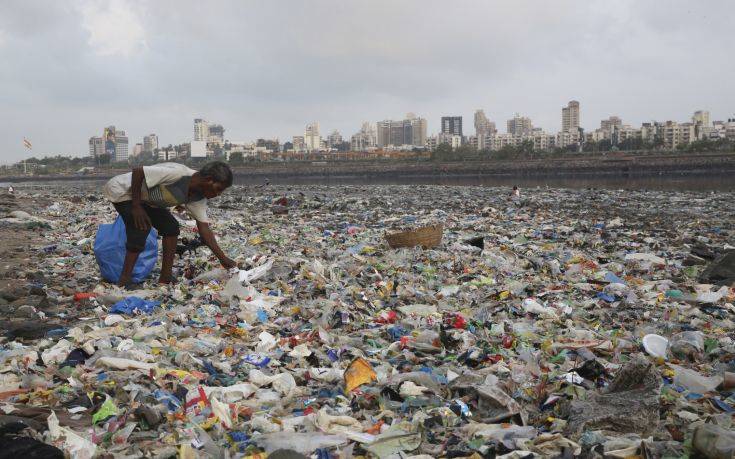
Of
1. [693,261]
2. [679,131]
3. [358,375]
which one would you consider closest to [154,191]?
[358,375]

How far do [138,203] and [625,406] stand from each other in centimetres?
368

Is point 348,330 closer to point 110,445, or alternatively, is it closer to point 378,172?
point 110,445

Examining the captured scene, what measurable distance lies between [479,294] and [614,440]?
2.69 meters

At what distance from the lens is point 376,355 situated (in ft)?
11.2

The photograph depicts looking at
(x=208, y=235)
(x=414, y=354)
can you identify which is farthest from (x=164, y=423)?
(x=208, y=235)

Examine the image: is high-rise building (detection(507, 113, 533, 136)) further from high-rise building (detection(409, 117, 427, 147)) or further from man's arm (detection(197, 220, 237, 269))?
man's arm (detection(197, 220, 237, 269))

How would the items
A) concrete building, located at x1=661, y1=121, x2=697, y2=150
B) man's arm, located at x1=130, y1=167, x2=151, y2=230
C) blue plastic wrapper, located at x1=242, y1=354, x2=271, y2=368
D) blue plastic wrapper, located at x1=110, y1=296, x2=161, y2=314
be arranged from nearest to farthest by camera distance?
blue plastic wrapper, located at x1=242, y1=354, x2=271, y2=368 → blue plastic wrapper, located at x1=110, y1=296, x2=161, y2=314 → man's arm, located at x1=130, y1=167, x2=151, y2=230 → concrete building, located at x1=661, y1=121, x2=697, y2=150

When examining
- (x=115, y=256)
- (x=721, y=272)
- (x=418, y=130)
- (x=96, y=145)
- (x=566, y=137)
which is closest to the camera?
(x=115, y=256)

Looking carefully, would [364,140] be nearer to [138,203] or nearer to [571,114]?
[571,114]

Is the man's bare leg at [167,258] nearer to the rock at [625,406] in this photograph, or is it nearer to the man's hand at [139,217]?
the man's hand at [139,217]

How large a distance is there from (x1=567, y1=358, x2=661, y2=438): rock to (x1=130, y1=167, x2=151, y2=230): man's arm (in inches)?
135

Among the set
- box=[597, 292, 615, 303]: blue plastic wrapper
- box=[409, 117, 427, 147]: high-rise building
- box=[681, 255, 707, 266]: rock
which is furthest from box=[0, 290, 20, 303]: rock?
box=[409, 117, 427, 147]: high-rise building

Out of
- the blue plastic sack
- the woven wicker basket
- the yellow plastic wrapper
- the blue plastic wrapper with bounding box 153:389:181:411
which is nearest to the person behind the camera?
the blue plastic wrapper with bounding box 153:389:181:411

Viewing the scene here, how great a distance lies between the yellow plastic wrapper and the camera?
9.47 ft
